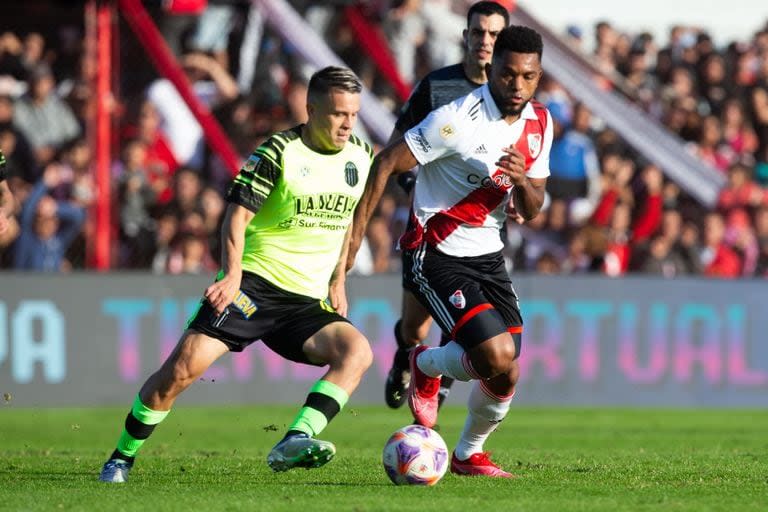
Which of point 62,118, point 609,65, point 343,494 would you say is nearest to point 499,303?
point 343,494

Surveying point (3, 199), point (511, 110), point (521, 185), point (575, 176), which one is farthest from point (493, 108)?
point (575, 176)

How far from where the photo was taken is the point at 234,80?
56.5 feet

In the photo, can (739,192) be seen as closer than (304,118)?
No

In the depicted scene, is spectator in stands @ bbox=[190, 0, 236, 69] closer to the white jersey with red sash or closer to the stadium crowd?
the stadium crowd

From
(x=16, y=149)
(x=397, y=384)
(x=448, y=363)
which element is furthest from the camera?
(x=16, y=149)

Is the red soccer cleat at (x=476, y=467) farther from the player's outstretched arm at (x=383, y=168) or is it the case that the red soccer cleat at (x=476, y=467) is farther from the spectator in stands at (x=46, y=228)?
the spectator in stands at (x=46, y=228)

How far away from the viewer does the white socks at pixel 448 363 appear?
8720 millimetres

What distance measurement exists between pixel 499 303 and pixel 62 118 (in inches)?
328

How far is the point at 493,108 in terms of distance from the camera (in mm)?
8648

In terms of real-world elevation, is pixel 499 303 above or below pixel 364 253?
above

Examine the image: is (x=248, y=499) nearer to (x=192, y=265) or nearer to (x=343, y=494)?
(x=343, y=494)

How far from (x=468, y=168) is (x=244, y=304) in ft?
4.98

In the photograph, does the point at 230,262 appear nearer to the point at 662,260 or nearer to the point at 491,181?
the point at 491,181

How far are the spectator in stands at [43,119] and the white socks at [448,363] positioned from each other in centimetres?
762
